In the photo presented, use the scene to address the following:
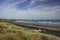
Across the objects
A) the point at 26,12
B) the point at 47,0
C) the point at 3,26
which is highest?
the point at 47,0

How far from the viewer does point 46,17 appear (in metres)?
3.08

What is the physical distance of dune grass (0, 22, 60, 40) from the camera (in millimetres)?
3004

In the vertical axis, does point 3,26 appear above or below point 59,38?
above

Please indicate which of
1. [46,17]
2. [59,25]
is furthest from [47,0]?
[59,25]

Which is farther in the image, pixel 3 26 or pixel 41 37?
pixel 3 26

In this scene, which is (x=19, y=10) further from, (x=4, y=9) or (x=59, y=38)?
(x=59, y=38)

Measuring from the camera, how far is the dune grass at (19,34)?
9.86 feet

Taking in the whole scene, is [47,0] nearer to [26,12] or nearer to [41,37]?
[26,12]

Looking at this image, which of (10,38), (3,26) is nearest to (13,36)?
(10,38)

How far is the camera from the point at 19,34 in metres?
3.07

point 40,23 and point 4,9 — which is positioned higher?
point 4,9

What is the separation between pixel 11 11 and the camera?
3264 millimetres

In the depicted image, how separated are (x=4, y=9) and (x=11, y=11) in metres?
0.18

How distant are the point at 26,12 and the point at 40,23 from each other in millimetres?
412
